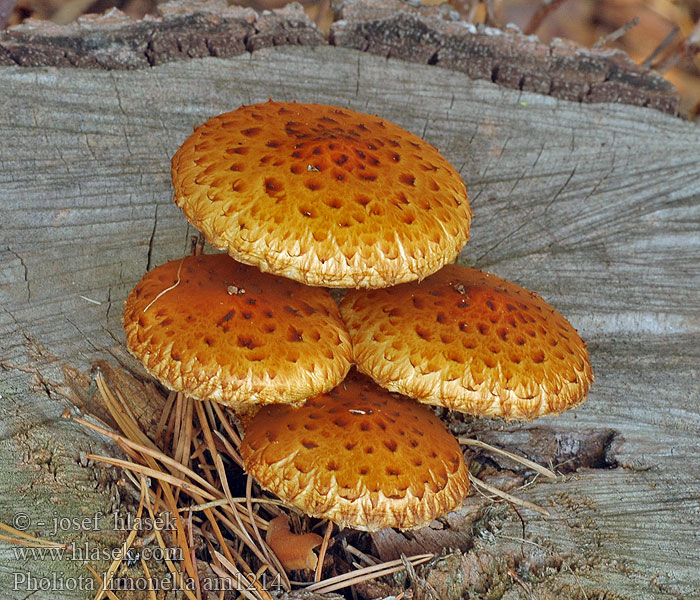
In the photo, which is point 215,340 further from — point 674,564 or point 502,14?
point 502,14

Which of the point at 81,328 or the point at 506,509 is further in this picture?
the point at 81,328

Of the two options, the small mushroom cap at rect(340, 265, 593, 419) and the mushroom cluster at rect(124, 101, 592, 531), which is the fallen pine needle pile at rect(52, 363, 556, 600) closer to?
the mushroom cluster at rect(124, 101, 592, 531)

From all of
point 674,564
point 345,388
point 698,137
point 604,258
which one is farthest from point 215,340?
point 698,137

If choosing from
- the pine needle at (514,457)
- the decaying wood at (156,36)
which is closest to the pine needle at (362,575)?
the pine needle at (514,457)

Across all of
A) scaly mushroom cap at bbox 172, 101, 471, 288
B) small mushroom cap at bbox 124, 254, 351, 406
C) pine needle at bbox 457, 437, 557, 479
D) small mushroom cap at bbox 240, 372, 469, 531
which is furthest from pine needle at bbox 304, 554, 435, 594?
scaly mushroom cap at bbox 172, 101, 471, 288

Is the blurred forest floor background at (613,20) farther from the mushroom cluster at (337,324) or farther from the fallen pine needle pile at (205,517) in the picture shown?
the fallen pine needle pile at (205,517)
